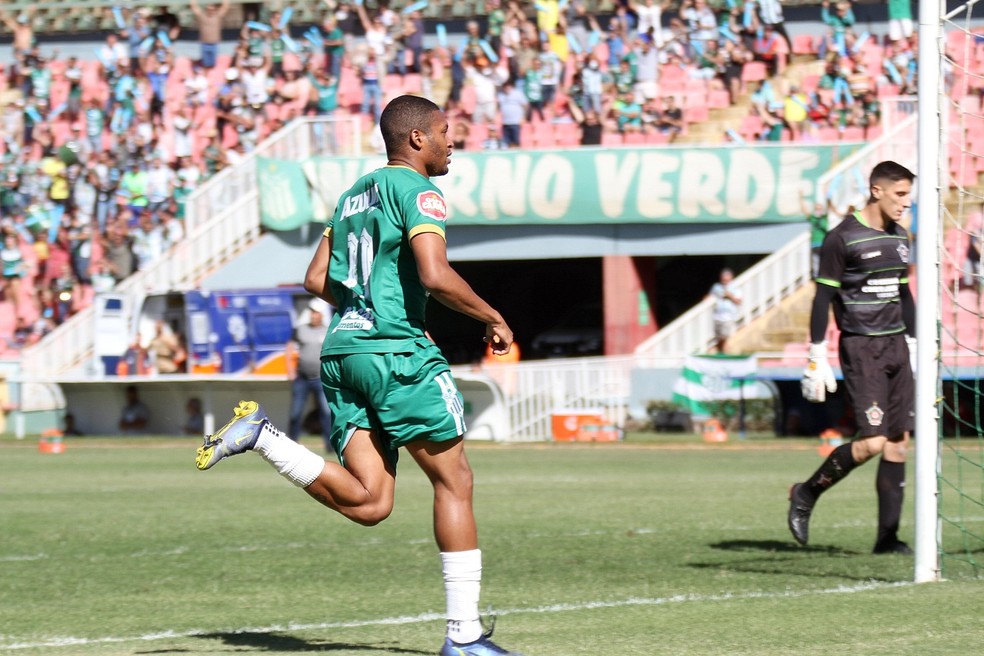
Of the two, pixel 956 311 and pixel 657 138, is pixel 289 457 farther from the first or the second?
pixel 657 138

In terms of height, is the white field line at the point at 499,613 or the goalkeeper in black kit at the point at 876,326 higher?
the goalkeeper in black kit at the point at 876,326

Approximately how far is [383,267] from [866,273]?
4.18m

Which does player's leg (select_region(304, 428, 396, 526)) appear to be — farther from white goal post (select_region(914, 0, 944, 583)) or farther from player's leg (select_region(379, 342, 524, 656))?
white goal post (select_region(914, 0, 944, 583))

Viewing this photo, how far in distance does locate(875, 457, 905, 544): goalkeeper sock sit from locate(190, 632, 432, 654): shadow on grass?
4095mm

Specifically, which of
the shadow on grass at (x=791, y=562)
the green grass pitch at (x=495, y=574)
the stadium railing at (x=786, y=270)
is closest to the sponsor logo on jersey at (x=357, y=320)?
the green grass pitch at (x=495, y=574)

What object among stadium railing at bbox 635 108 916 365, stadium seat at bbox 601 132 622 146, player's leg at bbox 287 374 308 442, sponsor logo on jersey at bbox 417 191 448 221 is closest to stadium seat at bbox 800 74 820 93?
stadium railing at bbox 635 108 916 365

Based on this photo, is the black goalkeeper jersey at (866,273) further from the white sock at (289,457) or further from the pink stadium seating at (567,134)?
the pink stadium seating at (567,134)

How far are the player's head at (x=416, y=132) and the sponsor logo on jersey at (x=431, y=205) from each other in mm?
276

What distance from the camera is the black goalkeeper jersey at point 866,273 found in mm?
9562

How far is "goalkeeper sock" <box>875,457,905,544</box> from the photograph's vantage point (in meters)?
9.55

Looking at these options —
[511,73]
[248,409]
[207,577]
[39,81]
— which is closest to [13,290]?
[39,81]

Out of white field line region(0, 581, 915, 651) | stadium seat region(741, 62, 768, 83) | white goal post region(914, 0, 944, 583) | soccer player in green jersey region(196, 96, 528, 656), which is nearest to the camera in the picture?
soccer player in green jersey region(196, 96, 528, 656)

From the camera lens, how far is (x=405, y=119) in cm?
645

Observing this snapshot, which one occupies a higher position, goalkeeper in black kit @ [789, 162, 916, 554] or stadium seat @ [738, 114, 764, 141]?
stadium seat @ [738, 114, 764, 141]
